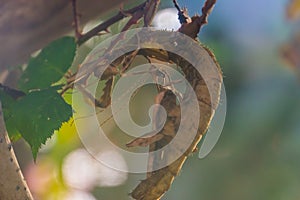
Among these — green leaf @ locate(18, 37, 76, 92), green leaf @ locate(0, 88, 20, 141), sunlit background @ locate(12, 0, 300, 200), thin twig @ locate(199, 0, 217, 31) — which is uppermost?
thin twig @ locate(199, 0, 217, 31)

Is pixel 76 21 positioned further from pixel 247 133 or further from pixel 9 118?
pixel 247 133

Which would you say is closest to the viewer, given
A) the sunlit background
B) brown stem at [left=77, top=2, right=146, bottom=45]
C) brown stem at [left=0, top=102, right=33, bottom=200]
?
brown stem at [left=0, top=102, right=33, bottom=200]

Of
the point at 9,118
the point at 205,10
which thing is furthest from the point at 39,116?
the point at 205,10

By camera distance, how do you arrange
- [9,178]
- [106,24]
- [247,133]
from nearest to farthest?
[9,178], [106,24], [247,133]

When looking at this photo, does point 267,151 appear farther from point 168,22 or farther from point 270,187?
point 168,22

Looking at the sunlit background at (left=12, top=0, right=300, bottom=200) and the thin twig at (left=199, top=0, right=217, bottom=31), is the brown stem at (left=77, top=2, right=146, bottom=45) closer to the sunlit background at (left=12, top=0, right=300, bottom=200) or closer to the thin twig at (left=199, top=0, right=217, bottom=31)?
the thin twig at (left=199, top=0, right=217, bottom=31)

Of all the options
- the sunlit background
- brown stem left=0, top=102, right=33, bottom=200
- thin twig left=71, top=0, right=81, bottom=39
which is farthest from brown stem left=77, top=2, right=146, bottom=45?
the sunlit background

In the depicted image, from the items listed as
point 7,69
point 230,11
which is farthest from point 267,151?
point 7,69
